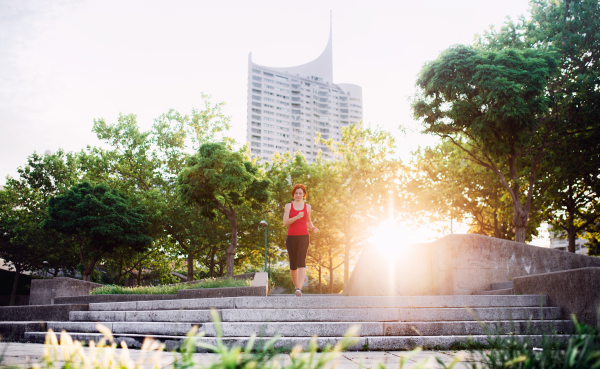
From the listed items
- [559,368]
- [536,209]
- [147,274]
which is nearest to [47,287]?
[559,368]

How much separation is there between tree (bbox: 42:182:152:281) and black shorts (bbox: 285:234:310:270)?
73.1 feet

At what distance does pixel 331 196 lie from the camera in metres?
31.2

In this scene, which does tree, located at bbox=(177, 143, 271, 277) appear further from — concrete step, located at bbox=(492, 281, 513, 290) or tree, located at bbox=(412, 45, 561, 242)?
concrete step, located at bbox=(492, 281, 513, 290)

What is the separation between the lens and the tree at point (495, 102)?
15613 millimetres

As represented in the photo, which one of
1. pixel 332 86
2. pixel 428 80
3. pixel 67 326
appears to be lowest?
pixel 67 326

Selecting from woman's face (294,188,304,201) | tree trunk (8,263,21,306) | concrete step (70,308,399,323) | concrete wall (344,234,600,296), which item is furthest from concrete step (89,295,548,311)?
tree trunk (8,263,21,306)

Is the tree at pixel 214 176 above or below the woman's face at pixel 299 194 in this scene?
above

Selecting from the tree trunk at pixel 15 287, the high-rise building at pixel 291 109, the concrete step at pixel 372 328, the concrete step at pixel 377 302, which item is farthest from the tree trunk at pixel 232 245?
the high-rise building at pixel 291 109

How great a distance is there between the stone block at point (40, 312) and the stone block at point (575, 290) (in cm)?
887

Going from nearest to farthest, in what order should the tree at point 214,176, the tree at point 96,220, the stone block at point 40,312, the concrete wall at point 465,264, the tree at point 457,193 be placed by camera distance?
the stone block at point 40,312, the concrete wall at point 465,264, the tree at point 214,176, the tree at point 457,193, the tree at point 96,220

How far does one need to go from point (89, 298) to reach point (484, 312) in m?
11.7

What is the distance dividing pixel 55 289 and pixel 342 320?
15.7 m

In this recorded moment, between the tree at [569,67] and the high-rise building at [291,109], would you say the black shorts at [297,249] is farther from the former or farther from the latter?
the high-rise building at [291,109]

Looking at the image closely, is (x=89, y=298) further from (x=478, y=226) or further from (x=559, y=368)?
(x=478, y=226)
